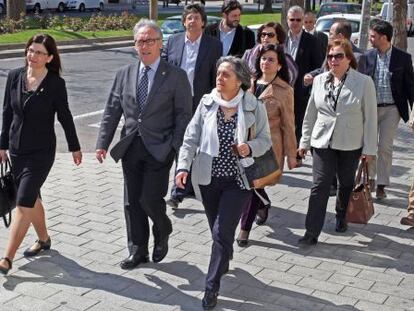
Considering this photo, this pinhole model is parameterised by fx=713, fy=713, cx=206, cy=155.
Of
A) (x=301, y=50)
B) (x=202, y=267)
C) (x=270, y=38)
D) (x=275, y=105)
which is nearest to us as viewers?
(x=202, y=267)

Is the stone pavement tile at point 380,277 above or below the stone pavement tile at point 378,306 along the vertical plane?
below

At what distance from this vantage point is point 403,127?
12203mm

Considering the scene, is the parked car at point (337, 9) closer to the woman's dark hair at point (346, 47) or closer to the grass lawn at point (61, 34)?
the grass lawn at point (61, 34)

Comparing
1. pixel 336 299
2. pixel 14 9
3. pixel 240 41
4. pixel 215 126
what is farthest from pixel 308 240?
pixel 14 9

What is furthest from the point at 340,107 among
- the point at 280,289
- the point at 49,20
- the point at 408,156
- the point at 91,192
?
the point at 49,20

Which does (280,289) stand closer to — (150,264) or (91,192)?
(150,264)

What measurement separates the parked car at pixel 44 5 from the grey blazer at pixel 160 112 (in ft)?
134

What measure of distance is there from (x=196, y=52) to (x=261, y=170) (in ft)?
7.63

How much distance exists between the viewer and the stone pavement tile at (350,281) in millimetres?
5234

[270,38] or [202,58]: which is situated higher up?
[270,38]

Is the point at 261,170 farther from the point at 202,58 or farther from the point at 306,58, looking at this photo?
the point at 306,58

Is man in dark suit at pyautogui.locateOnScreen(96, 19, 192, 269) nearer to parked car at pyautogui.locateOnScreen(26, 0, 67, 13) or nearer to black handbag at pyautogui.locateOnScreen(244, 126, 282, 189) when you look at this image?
black handbag at pyautogui.locateOnScreen(244, 126, 282, 189)

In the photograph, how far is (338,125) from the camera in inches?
236

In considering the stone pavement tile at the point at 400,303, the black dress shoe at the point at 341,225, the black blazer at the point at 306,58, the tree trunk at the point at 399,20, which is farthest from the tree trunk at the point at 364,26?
the stone pavement tile at the point at 400,303
